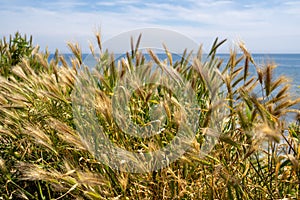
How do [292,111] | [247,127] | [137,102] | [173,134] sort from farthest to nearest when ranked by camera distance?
[137,102] < [173,134] < [292,111] < [247,127]

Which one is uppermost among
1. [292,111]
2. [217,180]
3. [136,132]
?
[292,111]

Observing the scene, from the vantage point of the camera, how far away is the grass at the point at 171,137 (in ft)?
5.72

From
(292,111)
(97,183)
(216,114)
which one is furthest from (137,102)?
(292,111)

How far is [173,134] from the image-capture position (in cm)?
227

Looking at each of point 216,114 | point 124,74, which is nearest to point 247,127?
point 216,114

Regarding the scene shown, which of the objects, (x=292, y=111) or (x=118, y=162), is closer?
(x=292, y=111)

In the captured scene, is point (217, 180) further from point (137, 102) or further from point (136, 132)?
point (137, 102)

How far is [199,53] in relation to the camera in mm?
2510

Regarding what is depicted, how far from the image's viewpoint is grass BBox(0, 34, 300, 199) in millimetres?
1745

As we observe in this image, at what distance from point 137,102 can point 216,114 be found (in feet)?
2.24

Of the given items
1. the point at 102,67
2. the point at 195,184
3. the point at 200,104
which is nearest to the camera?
the point at 195,184

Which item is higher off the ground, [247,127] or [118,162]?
[247,127]

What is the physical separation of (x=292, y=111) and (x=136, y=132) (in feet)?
3.05

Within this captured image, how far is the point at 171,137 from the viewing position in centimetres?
215
